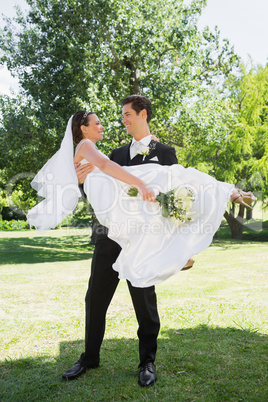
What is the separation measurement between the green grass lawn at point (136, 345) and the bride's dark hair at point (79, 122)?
2362 mm

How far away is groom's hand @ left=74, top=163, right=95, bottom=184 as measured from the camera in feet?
12.5

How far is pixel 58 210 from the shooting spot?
3.89 metres

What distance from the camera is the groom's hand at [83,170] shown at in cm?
379

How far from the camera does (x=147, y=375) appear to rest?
12.2 feet

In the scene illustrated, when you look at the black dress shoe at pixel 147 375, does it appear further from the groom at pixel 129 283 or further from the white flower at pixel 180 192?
the white flower at pixel 180 192

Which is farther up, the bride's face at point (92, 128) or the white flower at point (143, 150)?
the bride's face at point (92, 128)

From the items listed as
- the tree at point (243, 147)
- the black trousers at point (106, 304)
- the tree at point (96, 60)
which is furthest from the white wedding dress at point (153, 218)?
the tree at point (243, 147)

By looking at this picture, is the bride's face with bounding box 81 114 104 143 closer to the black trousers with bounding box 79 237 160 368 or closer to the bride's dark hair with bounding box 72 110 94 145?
the bride's dark hair with bounding box 72 110 94 145

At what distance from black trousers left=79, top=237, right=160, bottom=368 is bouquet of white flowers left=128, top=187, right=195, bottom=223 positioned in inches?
23.8

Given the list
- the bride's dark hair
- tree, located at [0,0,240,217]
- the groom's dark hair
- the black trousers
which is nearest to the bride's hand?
the black trousers

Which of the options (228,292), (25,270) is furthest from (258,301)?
(25,270)

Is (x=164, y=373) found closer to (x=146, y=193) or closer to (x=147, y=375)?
(x=147, y=375)

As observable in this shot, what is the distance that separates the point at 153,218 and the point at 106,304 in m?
1.05

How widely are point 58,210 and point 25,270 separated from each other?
9.64 metres
